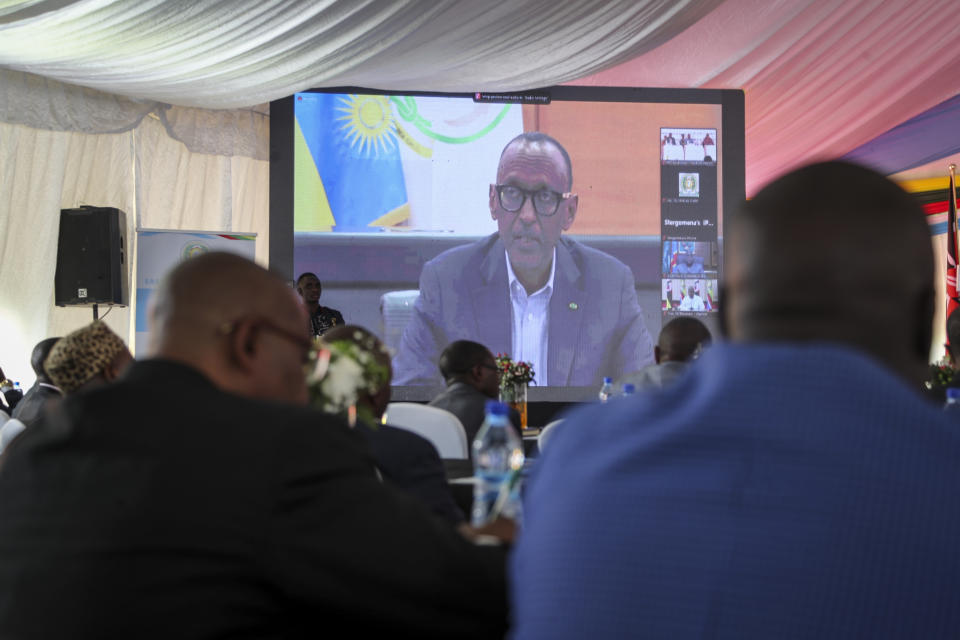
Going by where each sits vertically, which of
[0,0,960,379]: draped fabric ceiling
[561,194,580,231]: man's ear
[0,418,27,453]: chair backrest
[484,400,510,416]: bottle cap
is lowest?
[0,418,27,453]: chair backrest

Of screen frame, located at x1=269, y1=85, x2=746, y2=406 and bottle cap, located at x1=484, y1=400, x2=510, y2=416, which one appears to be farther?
screen frame, located at x1=269, y1=85, x2=746, y2=406

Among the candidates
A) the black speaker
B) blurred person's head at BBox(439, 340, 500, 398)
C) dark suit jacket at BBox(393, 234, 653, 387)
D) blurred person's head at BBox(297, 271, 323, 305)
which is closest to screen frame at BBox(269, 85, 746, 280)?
blurred person's head at BBox(297, 271, 323, 305)

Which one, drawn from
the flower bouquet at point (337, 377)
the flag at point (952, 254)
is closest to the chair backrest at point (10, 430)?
the flower bouquet at point (337, 377)

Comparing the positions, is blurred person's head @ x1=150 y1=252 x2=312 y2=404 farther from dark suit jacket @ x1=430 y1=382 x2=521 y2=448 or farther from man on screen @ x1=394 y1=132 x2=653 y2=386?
man on screen @ x1=394 y1=132 x2=653 y2=386

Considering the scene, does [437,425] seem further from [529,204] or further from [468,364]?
[529,204]

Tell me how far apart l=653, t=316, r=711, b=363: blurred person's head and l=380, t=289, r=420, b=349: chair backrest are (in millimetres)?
3359

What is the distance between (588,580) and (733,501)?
14cm

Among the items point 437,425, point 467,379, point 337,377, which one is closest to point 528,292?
point 467,379

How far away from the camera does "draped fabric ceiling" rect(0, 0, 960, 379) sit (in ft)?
17.8

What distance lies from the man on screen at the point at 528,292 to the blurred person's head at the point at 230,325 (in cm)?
602

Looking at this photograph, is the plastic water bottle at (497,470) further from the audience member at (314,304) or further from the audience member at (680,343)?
the audience member at (314,304)

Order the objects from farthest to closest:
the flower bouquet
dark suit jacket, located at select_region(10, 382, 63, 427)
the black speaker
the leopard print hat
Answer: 1. the black speaker
2. dark suit jacket, located at select_region(10, 382, 63, 427)
3. the leopard print hat
4. the flower bouquet

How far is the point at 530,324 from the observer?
7.53 metres

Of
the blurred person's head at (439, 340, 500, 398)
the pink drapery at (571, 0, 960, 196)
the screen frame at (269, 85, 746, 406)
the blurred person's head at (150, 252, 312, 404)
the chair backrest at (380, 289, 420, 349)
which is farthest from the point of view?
the chair backrest at (380, 289, 420, 349)
